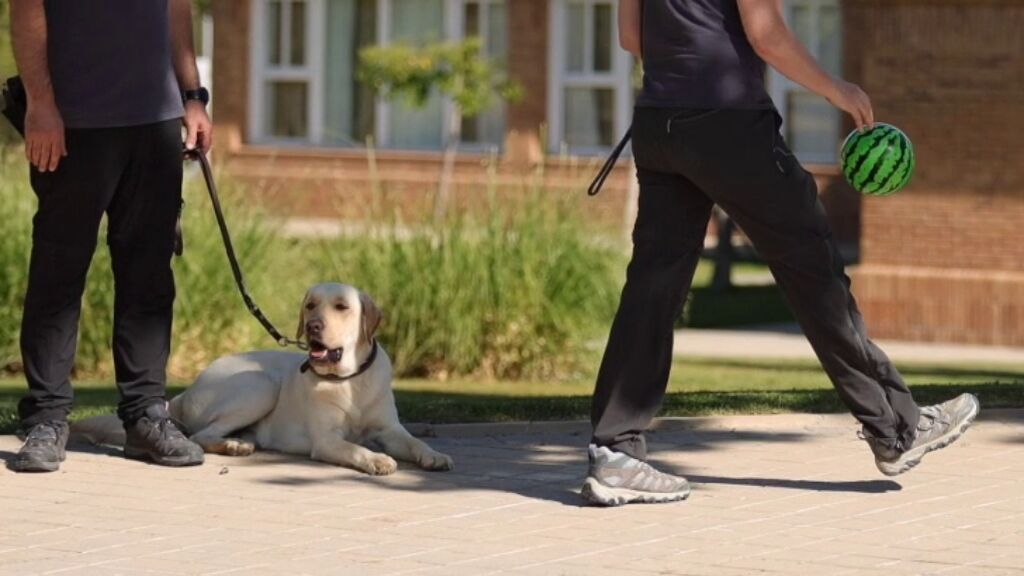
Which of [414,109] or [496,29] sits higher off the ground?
[496,29]

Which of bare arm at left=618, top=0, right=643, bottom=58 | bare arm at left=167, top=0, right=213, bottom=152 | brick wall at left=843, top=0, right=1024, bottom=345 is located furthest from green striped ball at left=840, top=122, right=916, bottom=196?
brick wall at left=843, top=0, right=1024, bottom=345

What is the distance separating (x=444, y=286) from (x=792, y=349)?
3659mm

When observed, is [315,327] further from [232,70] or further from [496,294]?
[232,70]

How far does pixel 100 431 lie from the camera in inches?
329

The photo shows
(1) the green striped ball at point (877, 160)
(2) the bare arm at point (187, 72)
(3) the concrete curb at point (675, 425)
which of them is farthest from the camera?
(3) the concrete curb at point (675, 425)

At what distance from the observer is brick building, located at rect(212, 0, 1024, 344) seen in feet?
56.9

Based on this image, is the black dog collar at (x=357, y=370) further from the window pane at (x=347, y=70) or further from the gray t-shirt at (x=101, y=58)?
the window pane at (x=347, y=70)

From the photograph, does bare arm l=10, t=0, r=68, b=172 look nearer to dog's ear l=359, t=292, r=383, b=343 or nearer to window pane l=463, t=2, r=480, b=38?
dog's ear l=359, t=292, r=383, b=343

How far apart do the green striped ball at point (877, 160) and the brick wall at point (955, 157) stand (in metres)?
10.3

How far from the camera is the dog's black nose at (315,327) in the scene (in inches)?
302

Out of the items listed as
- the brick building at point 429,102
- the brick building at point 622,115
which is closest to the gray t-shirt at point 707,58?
the brick building at point 622,115

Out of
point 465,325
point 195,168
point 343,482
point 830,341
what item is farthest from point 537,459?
point 195,168

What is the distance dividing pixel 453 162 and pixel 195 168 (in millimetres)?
12319

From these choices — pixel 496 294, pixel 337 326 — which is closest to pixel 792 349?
pixel 496 294
